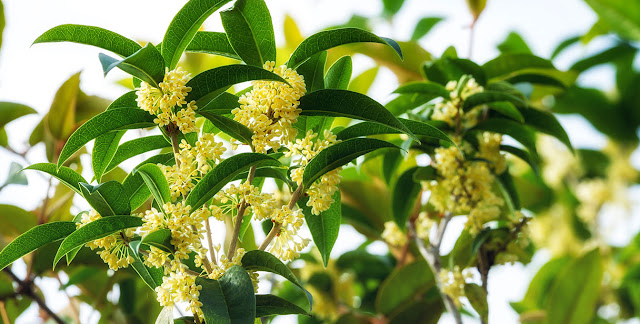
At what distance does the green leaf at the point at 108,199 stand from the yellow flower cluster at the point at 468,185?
1.97 ft

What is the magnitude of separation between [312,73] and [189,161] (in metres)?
0.22

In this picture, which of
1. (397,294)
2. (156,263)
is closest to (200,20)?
(156,263)

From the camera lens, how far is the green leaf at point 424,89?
1124mm

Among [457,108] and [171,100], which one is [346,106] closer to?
[171,100]

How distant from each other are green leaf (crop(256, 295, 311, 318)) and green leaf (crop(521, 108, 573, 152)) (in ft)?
2.36

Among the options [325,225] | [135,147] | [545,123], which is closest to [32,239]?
A: [135,147]

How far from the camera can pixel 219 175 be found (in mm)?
654

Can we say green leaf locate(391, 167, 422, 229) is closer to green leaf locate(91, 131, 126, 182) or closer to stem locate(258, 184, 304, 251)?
stem locate(258, 184, 304, 251)

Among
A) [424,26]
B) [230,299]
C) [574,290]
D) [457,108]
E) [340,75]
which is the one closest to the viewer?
[230,299]

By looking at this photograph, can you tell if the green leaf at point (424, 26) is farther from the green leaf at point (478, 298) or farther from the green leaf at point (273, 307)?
the green leaf at point (273, 307)

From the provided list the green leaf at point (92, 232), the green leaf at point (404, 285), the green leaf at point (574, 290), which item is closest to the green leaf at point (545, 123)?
the green leaf at point (404, 285)

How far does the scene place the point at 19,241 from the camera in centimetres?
67

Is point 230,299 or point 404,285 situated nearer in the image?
point 230,299

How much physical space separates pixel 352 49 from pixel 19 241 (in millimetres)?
1085
